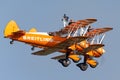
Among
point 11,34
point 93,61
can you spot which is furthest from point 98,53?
point 11,34

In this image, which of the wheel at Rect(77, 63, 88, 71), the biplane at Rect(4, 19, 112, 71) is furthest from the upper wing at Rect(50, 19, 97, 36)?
the wheel at Rect(77, 63, 88, 71)

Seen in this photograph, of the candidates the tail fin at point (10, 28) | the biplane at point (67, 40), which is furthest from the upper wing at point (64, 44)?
the tail fin at point (10, 28)

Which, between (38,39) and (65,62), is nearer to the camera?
(38,39)

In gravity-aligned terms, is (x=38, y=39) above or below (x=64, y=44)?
above

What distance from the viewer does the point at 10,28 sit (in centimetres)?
13962

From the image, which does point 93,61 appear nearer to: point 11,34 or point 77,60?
point 77,60

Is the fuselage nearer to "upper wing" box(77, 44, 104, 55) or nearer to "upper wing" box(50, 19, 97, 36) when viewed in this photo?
"upper wing" box(50, 19, 97, 36)

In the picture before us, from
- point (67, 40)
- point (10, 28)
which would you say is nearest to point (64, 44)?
point (67, 40)

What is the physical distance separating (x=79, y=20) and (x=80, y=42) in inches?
101

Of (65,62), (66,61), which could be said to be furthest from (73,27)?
(65,62)

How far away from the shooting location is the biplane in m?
140

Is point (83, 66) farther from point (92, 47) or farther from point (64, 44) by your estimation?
point (64, 44)

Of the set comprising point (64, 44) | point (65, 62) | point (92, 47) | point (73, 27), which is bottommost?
point (65, 62)

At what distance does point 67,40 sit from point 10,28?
19.1ft
